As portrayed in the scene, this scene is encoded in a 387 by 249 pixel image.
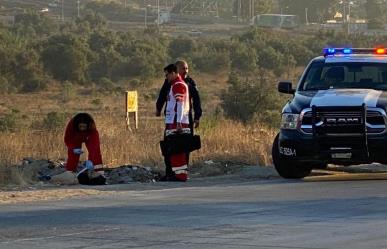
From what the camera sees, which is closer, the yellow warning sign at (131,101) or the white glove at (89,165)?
the white glove at (89,165)

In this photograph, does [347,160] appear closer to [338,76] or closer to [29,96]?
[338,76]

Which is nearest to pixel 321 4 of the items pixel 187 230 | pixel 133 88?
pixel 133 88

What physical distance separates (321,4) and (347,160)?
107586 millimetres

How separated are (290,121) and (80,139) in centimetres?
341

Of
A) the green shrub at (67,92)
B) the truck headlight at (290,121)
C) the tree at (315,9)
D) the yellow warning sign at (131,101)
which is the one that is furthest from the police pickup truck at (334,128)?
the tree at (315,9)

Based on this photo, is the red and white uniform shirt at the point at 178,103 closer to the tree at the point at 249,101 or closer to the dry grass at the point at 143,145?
the dry grass at the point at 143,145

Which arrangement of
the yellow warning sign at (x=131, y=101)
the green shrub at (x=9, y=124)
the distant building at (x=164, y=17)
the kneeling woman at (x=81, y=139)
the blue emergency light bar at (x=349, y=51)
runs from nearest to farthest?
1. the kneeling woman at (x=81, y=139)
2. the blue emergency light bar at (x=349, y=51)
3. the yellow warning sign at (x=131, y=101)
4. the green shrub at (x=9, y=124)
5. the distant building at (x=164, y=17)

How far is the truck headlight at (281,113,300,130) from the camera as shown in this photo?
16.2 m

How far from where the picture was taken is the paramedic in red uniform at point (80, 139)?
652 inches

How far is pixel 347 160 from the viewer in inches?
632

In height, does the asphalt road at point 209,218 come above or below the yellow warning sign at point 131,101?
below

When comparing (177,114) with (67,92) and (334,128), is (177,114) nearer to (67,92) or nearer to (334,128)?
(334,128)

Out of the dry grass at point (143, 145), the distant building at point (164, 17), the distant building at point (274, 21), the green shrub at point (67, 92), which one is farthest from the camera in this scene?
the distant building at point (164, 17)

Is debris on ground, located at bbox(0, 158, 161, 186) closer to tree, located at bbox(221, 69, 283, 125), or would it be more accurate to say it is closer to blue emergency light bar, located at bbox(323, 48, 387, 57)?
blue emergency light bar, located at bbox(323, 48, 387, 57)
